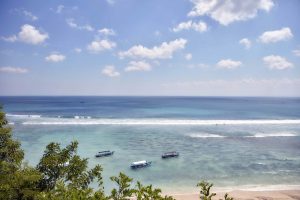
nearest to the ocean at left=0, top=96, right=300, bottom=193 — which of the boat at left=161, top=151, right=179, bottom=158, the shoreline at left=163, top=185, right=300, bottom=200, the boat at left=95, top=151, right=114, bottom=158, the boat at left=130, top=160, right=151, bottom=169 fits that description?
the shoreline at left=163, top=185, right=300, bottom=200

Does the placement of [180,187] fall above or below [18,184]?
below

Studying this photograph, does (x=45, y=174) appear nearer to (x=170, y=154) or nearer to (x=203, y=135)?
(x=170, y=154)

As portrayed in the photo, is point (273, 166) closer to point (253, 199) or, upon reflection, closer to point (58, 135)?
point (253, 199)

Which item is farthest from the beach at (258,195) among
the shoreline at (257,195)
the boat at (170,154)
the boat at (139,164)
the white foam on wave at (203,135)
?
the white foam on wave at (203,135)

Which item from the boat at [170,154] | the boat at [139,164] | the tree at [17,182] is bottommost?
the boat at [139,164]

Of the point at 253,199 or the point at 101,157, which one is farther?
the point at 101,157

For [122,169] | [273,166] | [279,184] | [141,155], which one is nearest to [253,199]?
[279,184]

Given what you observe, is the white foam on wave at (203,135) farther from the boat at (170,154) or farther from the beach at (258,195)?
the beach at (258,195)

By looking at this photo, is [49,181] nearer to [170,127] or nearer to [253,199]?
[253,199]

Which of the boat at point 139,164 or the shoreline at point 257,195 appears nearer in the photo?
the shoreline at point 257,195

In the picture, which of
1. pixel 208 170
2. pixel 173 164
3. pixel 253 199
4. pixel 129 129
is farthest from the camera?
pixel 129 129

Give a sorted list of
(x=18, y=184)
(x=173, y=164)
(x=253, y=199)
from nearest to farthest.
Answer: (x=18, y=184) → (x=253, y=199) → (x=173, y=164)
